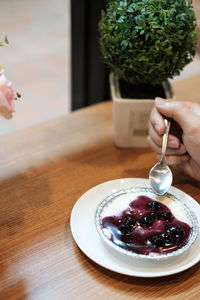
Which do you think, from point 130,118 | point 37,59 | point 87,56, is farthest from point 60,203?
point 37,59

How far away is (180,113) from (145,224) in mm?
256

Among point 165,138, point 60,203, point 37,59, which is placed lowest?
point 37,59

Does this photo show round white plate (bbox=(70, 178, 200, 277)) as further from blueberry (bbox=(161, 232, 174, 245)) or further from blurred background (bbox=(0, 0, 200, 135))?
blurred background (bbox=(0, 0, 200, 135))

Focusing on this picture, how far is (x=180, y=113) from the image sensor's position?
881 mm

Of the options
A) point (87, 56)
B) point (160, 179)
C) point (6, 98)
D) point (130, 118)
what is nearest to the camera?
point (6, 98)

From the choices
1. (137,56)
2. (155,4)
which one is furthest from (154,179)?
(155,4)

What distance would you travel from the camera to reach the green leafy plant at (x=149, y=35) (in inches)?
35.9

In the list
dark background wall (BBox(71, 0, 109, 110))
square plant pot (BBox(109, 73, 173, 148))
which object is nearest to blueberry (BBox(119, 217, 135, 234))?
square plant pot (BBox(109, 73, 173, 148))

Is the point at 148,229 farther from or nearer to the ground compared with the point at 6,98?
nearer to the ground

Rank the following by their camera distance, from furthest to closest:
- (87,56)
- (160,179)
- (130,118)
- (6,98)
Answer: (87,56)
(130,118)
(160,179)
(6,98)

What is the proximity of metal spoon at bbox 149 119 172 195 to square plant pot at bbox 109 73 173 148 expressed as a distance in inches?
5.3

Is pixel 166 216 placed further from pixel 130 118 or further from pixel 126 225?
pixel 130 118

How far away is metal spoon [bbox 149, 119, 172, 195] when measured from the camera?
865mm

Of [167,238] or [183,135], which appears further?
[183,135]
